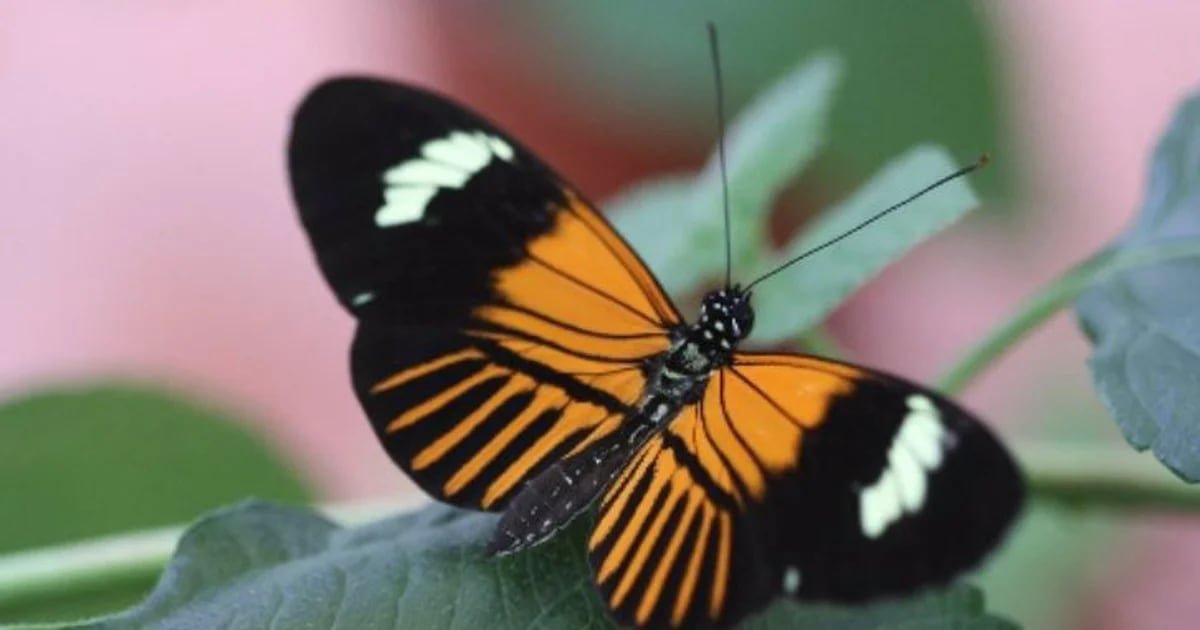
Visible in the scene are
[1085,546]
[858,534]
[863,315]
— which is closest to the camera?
[858,534]

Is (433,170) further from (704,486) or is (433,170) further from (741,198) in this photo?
(741,198)

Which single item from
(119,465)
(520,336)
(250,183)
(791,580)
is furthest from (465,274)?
(250,183)

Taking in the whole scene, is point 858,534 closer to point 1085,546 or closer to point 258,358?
point 1085,546

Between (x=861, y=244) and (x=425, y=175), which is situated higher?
(x=425, y=175)

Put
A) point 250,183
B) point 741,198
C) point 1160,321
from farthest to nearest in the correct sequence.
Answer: point 250,183 → point 741,198 → point 1160,321

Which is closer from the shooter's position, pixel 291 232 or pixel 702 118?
pixel 702 118

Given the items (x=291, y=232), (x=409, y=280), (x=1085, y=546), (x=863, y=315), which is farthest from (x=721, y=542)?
(x=291, y=232)
